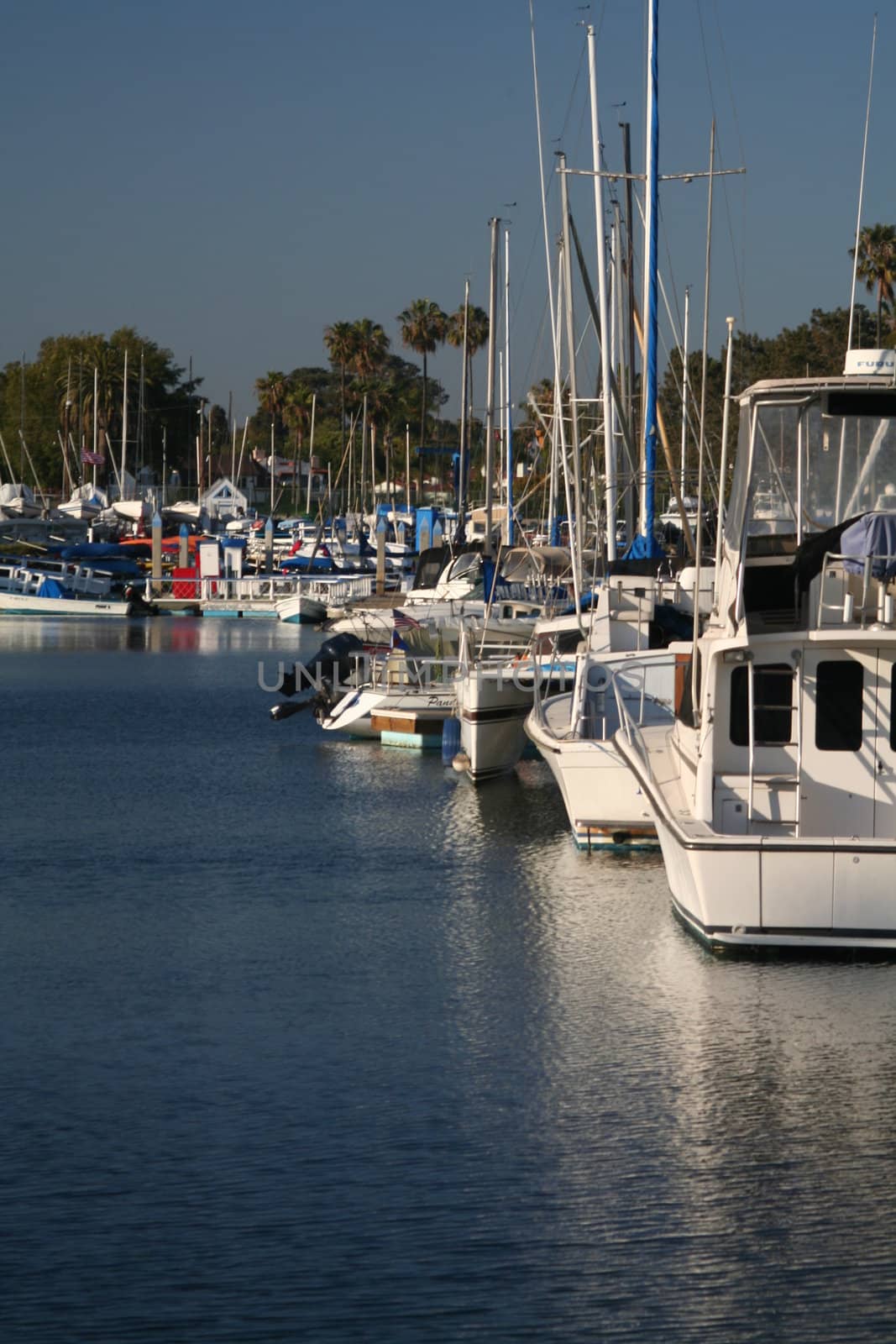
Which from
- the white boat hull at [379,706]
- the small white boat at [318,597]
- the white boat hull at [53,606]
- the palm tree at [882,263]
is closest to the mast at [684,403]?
the white boat hull at [379,706]

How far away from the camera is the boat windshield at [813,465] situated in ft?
56.7

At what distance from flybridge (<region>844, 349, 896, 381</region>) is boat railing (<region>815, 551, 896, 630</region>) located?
1.78 metres

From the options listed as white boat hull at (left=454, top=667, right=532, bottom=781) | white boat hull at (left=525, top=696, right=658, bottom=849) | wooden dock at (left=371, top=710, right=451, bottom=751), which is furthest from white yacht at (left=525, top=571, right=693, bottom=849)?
wooden dock at (left=371, top=710, right=451, bottom=751)

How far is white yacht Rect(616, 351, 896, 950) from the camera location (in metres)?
15.6

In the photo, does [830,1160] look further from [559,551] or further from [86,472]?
[86,472]

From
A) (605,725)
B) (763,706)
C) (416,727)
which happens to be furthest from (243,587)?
(763,706)

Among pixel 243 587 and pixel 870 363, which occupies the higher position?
pixel 870 363

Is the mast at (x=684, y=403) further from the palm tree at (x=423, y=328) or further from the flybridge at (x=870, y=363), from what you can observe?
the palm tree at (x=423, y=328)

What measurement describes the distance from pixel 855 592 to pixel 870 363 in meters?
2.23

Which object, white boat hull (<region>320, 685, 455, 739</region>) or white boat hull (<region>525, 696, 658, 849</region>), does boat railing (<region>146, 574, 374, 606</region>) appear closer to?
white boat hull (<region>320, 685, 455, 739</region>)

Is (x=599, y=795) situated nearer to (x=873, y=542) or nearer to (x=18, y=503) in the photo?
(x=873, y=542)

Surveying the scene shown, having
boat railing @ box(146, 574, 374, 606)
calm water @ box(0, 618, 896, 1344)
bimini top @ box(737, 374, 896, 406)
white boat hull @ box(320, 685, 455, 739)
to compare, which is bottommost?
calm water @ box(0, 618, 896, 1344)

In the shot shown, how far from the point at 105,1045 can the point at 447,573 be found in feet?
119

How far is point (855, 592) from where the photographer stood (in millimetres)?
16875
